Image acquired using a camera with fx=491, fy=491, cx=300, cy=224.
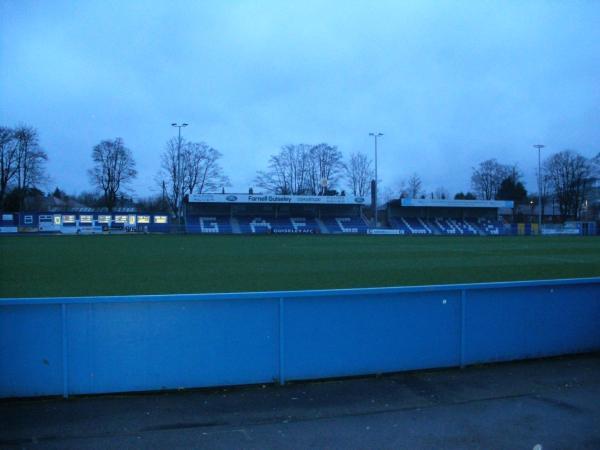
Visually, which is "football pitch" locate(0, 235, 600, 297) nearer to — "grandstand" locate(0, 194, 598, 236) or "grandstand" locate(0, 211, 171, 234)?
"grandstand" locate(0, 211, 171, 234)

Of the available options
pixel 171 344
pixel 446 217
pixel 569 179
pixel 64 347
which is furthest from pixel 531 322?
pixel 569 179

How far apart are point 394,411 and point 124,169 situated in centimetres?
8364

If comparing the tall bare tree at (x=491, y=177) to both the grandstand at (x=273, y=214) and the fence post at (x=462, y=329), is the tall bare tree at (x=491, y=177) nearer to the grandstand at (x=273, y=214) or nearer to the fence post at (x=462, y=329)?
the grandstand at (x=273, y=214)

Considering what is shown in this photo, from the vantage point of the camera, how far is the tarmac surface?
4328 millimetres

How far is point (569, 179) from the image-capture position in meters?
92.5

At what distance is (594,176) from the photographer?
86.1 m

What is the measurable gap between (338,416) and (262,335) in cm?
142

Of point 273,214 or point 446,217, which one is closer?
point 273,214

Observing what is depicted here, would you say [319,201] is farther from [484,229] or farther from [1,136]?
[1,136]

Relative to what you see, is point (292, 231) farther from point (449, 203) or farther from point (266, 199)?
point (449, 203)

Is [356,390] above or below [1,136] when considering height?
below

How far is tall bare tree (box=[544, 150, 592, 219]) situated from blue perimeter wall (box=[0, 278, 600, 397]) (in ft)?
312

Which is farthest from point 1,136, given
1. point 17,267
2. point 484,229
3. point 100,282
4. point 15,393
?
point 15,393

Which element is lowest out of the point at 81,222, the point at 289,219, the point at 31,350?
the point at 31,350
